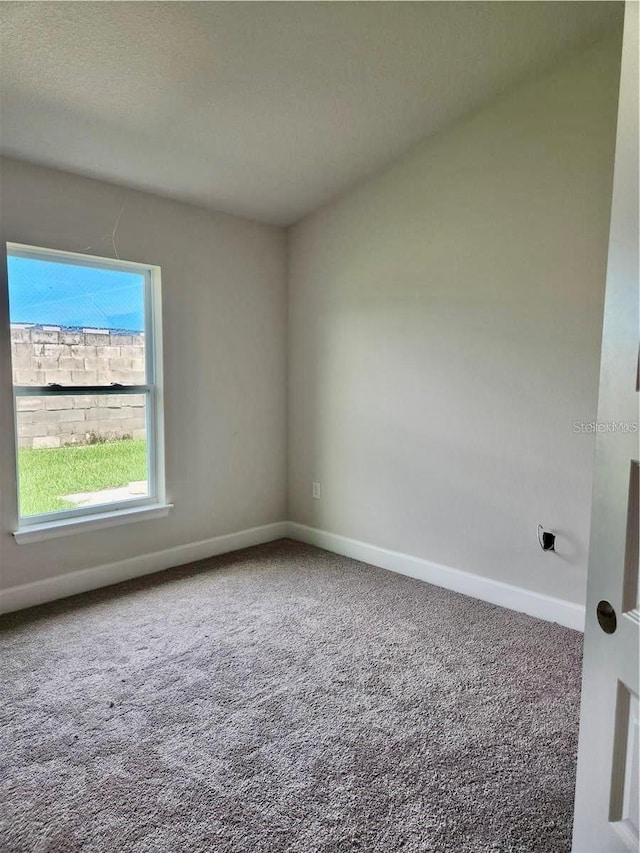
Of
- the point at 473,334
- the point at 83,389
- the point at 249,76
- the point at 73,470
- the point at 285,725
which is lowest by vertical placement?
the point at 285,725

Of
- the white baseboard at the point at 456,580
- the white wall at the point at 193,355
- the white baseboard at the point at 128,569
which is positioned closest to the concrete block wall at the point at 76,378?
the white wall at the point at 193,355

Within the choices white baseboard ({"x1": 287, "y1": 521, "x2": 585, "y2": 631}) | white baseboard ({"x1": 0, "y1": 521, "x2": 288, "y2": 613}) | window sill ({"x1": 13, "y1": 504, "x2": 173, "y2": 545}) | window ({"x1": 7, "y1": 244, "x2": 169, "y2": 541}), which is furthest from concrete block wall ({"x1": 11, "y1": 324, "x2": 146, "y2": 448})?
white baseboard ({"x1": 287, "y1": 521, "x2": 585, "y2": 631})

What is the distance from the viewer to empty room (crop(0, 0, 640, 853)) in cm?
159

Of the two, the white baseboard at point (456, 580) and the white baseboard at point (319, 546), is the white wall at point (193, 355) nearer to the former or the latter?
the white baseboard at point (319, 546)

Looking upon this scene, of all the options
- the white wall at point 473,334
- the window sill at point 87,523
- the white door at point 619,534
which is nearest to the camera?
the white door at point 619,534

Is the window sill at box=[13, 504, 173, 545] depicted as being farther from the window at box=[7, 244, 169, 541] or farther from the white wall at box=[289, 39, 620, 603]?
the white wall at box=[289, 39, 620, 603]

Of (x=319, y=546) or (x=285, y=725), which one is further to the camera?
(x=319, y=546)

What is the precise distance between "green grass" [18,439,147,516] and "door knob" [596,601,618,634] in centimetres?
294

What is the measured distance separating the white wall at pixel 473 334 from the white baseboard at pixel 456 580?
2.1 inches

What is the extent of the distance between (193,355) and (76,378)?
78cm

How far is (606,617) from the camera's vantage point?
1000mm

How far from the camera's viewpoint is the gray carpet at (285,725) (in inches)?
60.9

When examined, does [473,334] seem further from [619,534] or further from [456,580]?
[619,534]

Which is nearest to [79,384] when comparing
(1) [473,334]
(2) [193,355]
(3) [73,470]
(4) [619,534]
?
(3) [73,470]
